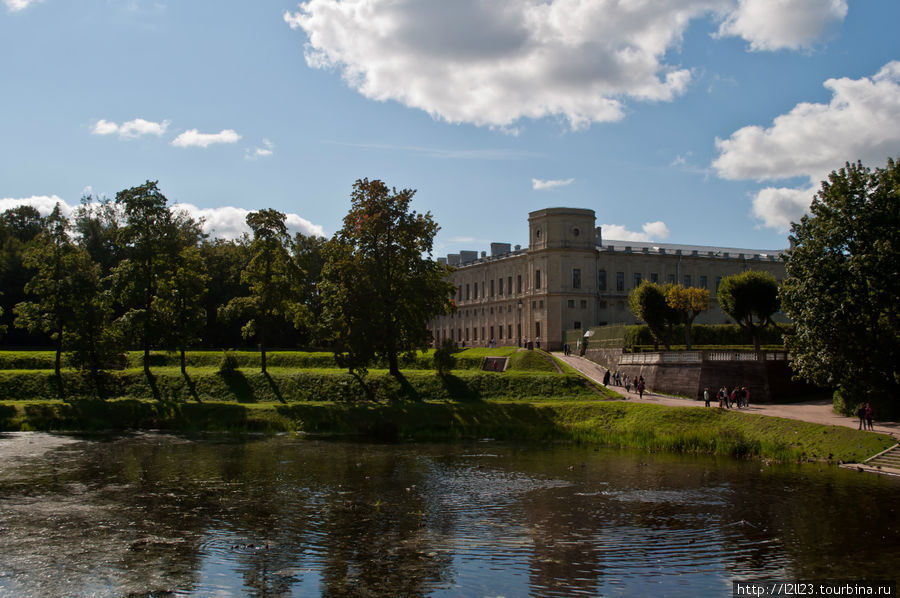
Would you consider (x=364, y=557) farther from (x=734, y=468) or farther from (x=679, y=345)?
(x=679, y=345)

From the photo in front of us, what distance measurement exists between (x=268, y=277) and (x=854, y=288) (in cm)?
3728

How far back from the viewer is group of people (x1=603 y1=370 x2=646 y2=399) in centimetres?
4859

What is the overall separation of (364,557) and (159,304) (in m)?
41.1

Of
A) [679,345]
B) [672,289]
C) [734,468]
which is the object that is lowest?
[734,468]

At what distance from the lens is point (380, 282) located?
50.3m

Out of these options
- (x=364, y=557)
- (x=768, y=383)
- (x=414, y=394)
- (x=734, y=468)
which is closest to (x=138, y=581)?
(x=364, y=557)

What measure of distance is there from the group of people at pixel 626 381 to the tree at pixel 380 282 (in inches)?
475

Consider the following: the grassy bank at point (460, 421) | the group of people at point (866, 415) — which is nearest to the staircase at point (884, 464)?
the group of people at point (866, 415)

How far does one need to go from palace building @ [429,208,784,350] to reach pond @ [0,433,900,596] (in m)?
50.5

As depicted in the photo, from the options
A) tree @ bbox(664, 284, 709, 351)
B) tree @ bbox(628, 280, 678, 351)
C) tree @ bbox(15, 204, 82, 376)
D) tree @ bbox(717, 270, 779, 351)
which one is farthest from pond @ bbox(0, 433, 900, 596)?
tree @ bbox(664, 284, 709, 351)

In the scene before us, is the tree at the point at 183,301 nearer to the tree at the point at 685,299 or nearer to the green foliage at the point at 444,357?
the green foliage at the point at 444,357

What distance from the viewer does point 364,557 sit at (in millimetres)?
16672

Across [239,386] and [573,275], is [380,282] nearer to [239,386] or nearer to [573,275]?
[239,386]

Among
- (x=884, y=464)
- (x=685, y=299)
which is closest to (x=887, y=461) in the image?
(x=884, y=464)
